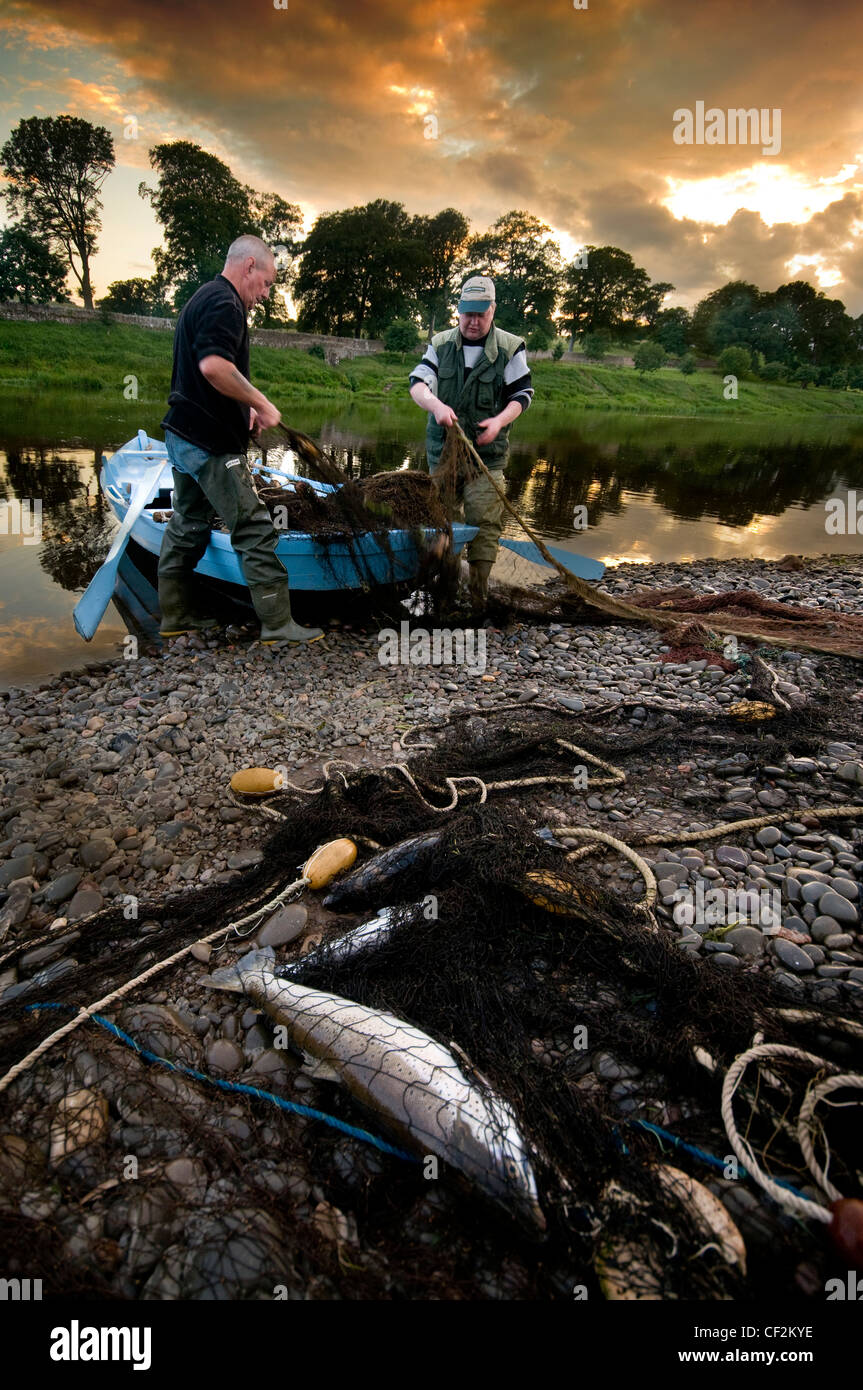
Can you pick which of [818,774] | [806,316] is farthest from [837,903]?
[806,316]

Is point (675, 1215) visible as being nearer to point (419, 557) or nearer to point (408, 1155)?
point (408, 1155)

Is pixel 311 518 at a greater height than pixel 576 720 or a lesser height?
greater

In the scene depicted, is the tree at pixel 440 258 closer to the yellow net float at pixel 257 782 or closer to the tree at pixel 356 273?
the tree at pixel 356 273

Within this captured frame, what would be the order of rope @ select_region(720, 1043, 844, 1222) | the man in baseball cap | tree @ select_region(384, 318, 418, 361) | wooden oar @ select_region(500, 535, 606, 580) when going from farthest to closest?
tree @ select_region(384, 318, 418, 361)
wooden oar @ select_region(500, 535, 606, 580)
the man in baseball cap
rope @ select_region(720, 1043, 844, 1222)

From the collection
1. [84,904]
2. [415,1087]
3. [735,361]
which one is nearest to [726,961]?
[415,1087]

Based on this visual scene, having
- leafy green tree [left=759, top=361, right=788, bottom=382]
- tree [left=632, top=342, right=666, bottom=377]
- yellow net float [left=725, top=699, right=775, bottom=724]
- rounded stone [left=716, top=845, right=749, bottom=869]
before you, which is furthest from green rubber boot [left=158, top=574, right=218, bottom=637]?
leafy green tree [left=759, top=361, right=788, bottom=382]

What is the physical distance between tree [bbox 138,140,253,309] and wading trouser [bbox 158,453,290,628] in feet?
216

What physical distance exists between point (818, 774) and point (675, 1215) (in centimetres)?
321

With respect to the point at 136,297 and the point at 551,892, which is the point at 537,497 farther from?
the point at 136,297

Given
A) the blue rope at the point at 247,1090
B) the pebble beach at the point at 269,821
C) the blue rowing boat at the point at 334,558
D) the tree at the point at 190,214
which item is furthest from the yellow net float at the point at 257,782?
the tree at the point at 190,214

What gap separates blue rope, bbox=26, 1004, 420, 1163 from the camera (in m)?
2.24

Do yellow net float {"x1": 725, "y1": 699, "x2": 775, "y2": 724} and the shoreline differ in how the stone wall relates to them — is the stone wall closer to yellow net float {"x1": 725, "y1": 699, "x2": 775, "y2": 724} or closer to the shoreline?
the shoreline

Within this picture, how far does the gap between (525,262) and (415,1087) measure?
11397cm

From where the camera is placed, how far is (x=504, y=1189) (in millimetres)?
1920
